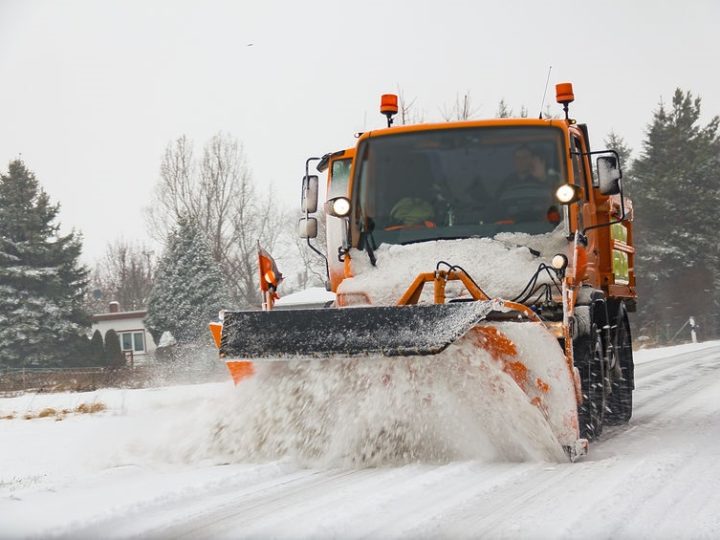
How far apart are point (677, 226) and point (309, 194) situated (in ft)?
118

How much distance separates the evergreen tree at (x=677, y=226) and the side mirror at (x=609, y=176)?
33.9 metres

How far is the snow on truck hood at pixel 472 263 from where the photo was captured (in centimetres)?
691

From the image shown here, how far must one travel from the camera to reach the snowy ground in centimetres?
424

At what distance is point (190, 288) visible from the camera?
39.2 m

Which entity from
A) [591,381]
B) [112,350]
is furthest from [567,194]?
[112,350]

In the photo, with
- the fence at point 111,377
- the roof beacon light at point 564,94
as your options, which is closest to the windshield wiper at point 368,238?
the roof beacon light at point 564,94

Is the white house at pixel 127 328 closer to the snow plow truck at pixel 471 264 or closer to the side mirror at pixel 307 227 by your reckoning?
the side mirror at pixel 307 227

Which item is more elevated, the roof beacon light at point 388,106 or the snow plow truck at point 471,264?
the roof beacon light at point 388,106

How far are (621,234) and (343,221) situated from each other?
3.07 m

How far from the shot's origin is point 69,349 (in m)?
37.1

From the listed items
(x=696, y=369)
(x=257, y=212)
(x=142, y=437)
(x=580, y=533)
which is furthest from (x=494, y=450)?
(x=257, y=212)

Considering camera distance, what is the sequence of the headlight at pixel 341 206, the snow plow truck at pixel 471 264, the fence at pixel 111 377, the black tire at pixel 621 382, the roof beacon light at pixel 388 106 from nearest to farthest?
the snow plow truck at pixel 471 264
the headlight at pixel 341 206
the black tire at pixel 621 382
the roof beacon light at pixel 388 106
the fence at pixel 111 377

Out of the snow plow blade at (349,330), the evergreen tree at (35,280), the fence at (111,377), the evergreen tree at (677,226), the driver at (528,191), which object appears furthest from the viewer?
the evergreen tree at (677,226)

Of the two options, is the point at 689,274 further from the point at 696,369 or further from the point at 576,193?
the point at 576,193
